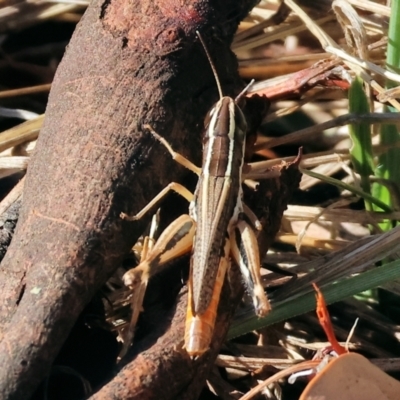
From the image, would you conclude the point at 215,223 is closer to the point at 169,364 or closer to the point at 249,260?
the point at 249,260

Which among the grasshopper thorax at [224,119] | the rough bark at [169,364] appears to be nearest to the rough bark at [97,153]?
the grasshopper thorax at [224,119]

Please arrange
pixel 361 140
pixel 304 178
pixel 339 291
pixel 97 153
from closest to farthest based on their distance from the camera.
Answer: pixel 97 153 → pixel 339 291 → pixel 361 140 → pixel 304 178

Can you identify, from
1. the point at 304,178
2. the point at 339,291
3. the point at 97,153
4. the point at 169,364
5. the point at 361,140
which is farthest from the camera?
the point at 304,178

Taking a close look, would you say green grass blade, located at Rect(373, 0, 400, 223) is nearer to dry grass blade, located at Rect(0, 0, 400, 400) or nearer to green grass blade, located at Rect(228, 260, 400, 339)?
dry grass blade, located at Rect(0, 0, 400, 400)

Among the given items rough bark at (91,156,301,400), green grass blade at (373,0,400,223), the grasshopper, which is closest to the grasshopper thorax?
the grasshopper

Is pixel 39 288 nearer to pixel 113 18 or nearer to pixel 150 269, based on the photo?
pixel 150 269

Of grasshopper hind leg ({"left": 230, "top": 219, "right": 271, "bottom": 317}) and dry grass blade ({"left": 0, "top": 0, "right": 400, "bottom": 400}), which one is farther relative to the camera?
dry grass blade ({"left": 0, "top": 0, "right": 400, "bottom": 400})

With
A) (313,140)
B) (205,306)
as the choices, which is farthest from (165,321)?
(313,140)

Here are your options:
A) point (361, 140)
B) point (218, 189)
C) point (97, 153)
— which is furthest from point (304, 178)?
point (97, 153)
